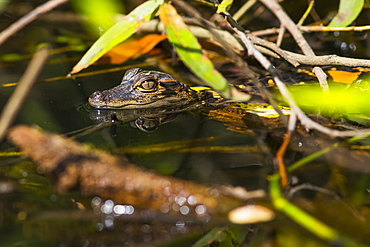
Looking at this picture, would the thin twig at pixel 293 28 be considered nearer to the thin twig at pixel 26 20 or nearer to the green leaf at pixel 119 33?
the green leaf at pixel 119 33

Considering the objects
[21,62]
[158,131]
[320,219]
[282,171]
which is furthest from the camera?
[21,62]

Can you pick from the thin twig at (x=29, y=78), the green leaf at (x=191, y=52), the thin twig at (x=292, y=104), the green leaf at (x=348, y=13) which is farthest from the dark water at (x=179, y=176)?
the green leaf at (x=348, y=13)

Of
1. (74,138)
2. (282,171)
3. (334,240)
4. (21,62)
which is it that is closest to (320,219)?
(334,240)

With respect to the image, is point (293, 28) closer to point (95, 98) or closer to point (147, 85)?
point (147, 85)

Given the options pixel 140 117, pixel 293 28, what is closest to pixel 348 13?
pixel 293 28

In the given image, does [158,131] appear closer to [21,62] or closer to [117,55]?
[117,55]

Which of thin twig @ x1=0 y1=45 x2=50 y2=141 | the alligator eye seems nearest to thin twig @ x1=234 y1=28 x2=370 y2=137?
thin twig @ x1=0 y1=45 x2=50 y2=141

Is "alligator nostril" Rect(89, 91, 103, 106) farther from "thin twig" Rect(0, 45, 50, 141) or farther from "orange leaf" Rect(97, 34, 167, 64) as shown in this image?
"thin twig" Rect(0, 45, 50, 141)
